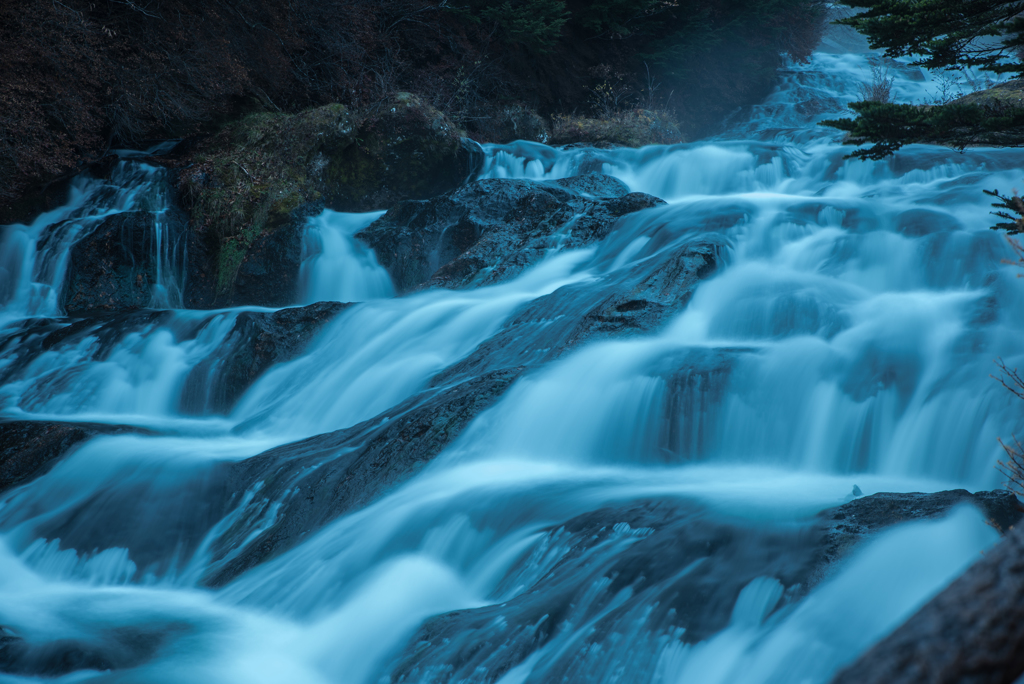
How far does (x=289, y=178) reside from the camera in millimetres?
11102

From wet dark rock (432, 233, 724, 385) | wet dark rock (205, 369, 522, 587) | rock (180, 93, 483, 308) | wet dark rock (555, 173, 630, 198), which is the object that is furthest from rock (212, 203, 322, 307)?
wet dark rock (205, 369, 522, 587)

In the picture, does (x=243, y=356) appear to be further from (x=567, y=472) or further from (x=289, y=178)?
(x=289, y=178)

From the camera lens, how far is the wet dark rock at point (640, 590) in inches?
108

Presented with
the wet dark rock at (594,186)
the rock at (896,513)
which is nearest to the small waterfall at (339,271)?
the wet dark rock at (594,186)

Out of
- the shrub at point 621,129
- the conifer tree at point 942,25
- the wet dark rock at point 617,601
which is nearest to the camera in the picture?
the wet dark rock at point 617,601

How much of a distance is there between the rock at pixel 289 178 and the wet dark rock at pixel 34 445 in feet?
15.7

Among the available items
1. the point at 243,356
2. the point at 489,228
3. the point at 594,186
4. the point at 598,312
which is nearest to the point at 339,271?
the point at 489,228

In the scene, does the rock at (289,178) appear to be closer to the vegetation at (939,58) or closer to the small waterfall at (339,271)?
the small waterfall at (339,271)

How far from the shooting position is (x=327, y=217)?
1111 cm

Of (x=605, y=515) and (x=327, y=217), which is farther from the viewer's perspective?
(x=327, y=217)

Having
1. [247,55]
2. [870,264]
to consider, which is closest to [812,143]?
[870,264]

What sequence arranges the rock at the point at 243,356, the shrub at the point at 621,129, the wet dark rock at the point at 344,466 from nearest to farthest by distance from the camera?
the wet dark rock at the point at 344,466 → the rock at the point at 243,356 → the shrub at the point at 621,129

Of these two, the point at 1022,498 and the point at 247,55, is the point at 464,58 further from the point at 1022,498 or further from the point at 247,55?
the point at 1022,498

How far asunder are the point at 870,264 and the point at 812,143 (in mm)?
7983
